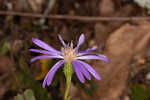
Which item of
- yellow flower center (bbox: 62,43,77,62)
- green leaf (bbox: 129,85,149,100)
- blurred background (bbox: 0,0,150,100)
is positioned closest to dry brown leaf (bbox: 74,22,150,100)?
blurred background (bbox: 0,0,150,100)

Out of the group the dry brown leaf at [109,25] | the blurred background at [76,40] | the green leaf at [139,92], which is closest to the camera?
the blurred background at [76,40]

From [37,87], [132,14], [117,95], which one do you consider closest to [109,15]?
[132,14]

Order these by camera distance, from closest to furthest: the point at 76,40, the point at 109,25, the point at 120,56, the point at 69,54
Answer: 1. the point at 69,54
2. the point at 76,40
3. the point at 120,56
4. the point at 109,25

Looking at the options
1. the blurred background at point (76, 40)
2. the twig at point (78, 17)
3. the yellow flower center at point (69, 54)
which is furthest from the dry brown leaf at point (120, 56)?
the yellow flower center at point (69, 54)

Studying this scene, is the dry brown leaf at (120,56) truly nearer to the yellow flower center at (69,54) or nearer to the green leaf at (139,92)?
the green leaf at (139,92)

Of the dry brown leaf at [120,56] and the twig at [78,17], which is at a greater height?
the twig at [78,17]

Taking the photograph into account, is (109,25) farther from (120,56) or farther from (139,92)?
(139,92)

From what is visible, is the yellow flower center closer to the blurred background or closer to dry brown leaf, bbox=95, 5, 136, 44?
the blurred background

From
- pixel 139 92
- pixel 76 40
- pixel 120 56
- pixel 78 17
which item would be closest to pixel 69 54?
pixel 76 40
